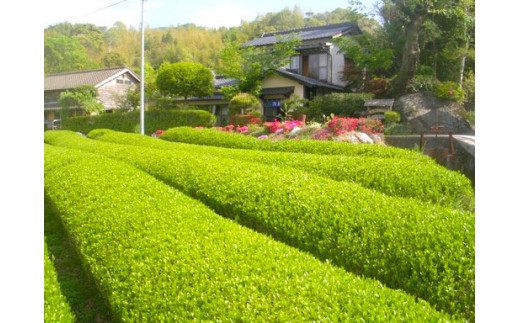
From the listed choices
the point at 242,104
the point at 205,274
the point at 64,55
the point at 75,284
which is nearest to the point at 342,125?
the point at 242,104

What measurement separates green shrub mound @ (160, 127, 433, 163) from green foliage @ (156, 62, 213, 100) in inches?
90.3

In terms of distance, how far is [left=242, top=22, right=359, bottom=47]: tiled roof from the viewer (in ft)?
38.5

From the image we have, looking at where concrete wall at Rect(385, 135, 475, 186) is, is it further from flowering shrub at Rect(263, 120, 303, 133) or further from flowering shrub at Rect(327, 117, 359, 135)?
flowering shrub at Rect(263, 120, 303, 133)

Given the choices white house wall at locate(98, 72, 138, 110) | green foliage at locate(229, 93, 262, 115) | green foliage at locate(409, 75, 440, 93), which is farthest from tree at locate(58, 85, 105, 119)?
Answer: green foliage at locate(409, 75, 440, 93)

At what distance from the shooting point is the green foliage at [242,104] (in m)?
13.4

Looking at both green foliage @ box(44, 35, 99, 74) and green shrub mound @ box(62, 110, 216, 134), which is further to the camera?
green shrub mound @ box(62, 110, 216, 134)

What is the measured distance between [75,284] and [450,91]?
7950mm

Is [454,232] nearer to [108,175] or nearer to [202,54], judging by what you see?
[108,175]

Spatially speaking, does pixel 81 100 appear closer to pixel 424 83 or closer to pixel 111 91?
pixel 111 91

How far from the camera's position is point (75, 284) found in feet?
12.1

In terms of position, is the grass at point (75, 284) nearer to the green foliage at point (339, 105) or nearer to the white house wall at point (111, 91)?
the green foliage at point (339, 105)

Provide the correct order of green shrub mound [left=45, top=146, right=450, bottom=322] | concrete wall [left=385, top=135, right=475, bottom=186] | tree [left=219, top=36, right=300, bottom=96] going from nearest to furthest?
Answer: green shrub mound [left=45, top=146, right=450, bottom=322] < concrete wall [left=385, top=135, right=475, bottom=186] < tree [left=219, top=36, right=300, bottom=96]

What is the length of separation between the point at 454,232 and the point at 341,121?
6.33 metres
